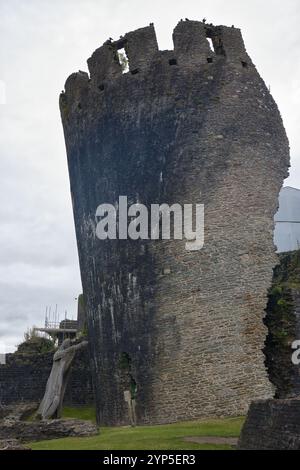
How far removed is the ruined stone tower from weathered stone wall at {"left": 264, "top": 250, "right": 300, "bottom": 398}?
0.60 m

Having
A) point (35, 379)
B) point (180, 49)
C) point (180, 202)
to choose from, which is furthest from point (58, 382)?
point (180, 49)

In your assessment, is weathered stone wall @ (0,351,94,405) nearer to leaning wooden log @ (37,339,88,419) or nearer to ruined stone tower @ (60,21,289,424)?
leaning wooden log @ (37,339,88,419)

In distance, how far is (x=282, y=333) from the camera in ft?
57.9

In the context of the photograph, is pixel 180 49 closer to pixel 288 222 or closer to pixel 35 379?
pixel 288 222

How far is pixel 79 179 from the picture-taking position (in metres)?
21.9

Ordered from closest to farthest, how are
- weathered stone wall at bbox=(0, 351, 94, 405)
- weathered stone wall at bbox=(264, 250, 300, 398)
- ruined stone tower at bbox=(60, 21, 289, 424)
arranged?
ruined stone tower at bbox=(60, 21, 289, 424) < weathered stone wall at bbox=(264, 250, 300, 398) < weathered stone wall at bbox=(0, 351, 94, 405)

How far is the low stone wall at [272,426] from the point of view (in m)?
9.43

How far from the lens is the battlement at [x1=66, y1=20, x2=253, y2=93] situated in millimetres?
19938

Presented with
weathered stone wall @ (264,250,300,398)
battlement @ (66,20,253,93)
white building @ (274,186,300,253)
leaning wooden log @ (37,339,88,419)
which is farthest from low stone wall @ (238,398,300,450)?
white building @ (274,186,300,253)

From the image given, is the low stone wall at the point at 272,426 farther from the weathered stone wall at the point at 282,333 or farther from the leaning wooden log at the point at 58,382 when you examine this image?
the leaning wooden log at the point at 58,382

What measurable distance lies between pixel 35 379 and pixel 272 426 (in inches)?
711

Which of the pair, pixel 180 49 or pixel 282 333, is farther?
pixel 180 49

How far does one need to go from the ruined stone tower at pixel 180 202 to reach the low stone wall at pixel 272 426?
223 inches

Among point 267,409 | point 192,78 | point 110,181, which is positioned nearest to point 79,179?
point 110,181
